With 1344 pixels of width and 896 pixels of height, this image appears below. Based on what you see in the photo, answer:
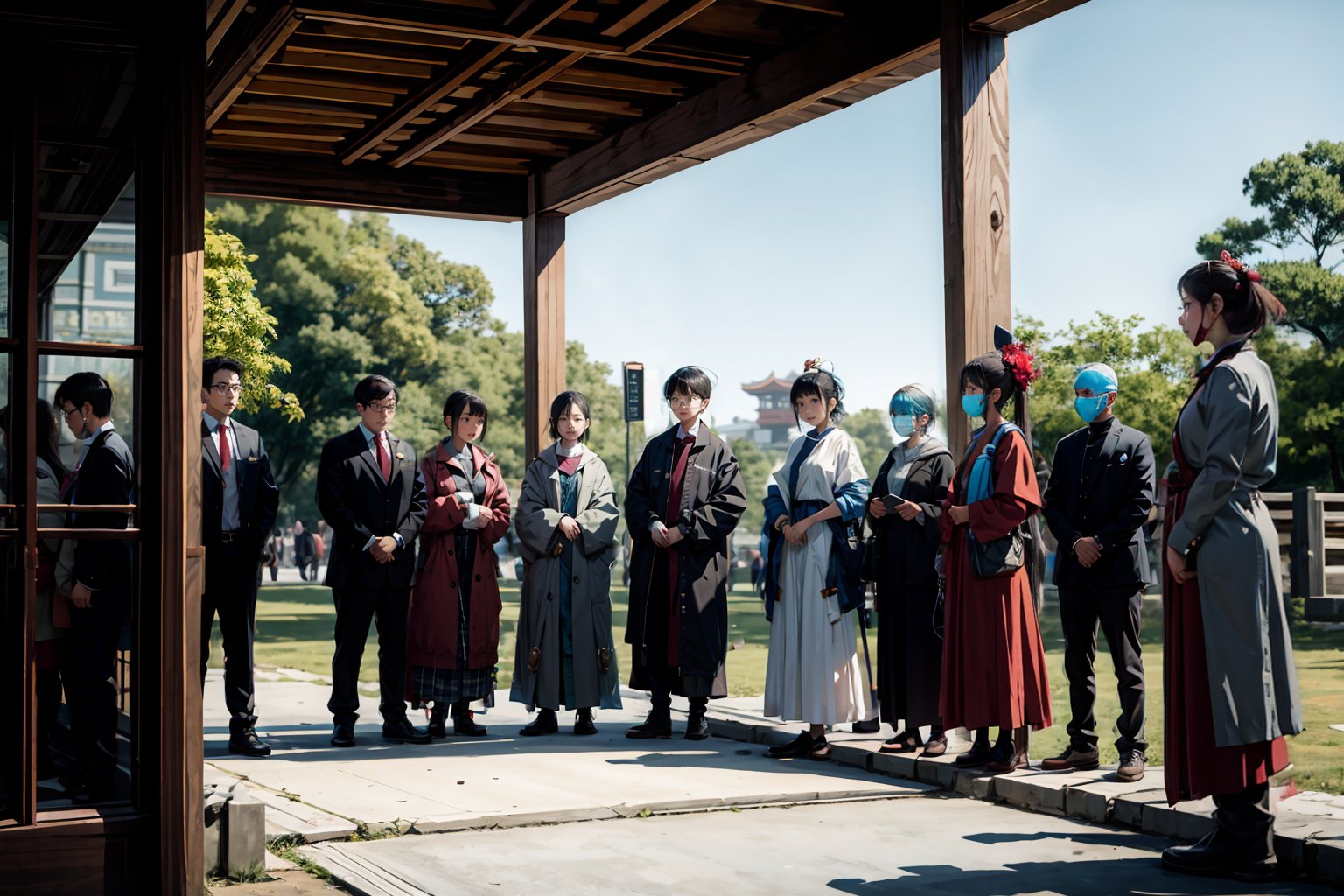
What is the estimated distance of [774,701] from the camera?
718cm

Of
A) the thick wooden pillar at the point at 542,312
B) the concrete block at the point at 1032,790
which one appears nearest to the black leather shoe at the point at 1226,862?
the concrete block at the point at 1032,790

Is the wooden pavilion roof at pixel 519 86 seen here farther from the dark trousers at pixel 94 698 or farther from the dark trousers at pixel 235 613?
the dark trousers at pixel 94 698

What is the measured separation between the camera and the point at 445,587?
7.89 metres

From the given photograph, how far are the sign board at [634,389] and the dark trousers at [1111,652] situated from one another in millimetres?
10928

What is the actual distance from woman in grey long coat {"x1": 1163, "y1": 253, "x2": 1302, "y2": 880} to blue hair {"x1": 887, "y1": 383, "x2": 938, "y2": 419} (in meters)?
2.20

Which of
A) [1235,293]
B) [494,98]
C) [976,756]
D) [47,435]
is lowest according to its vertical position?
[976,756]

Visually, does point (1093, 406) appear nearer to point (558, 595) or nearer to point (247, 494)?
point (558, 595)

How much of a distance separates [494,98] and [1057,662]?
1048 cm

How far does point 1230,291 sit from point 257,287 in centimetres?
3659

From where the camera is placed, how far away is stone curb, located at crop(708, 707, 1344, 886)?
4609mm

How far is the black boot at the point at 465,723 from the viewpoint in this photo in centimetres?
801

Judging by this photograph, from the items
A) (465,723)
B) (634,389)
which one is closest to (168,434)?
(465,723)

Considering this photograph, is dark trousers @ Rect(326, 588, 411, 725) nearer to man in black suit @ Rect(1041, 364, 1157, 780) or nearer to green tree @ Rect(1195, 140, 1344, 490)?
man in black suit @ Rect(1041, 364, 1157, 780)

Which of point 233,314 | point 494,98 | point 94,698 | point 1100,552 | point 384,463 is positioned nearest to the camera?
point 94,698
